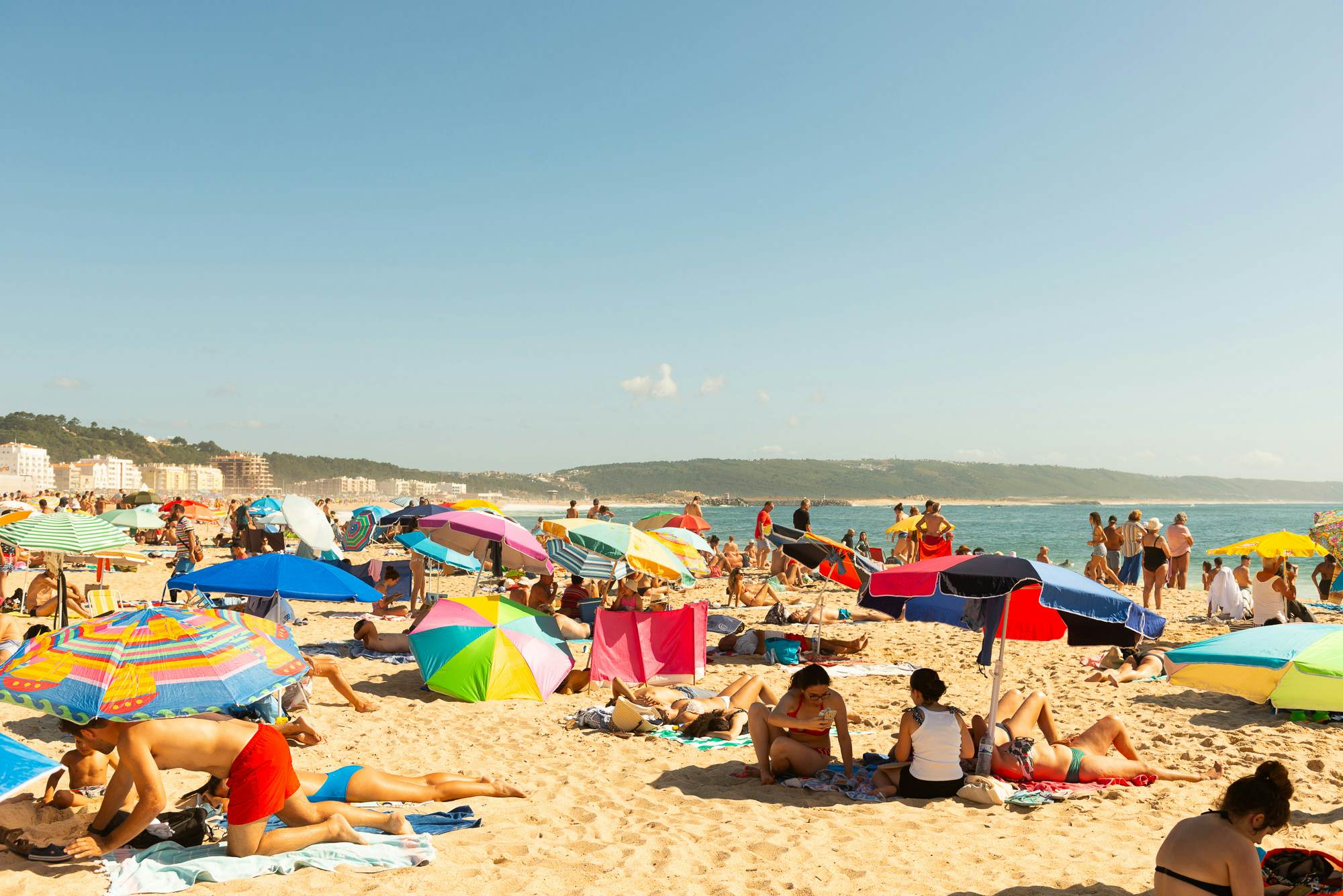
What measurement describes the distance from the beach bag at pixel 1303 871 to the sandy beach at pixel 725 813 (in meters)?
0.59

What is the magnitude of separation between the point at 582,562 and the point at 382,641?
10.1 ft

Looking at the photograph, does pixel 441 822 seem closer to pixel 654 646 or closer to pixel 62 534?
pixel 654 646

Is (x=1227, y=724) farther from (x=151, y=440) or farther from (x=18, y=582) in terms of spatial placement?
(x=151, y=440)

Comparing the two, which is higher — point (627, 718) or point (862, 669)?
point (627, 718)

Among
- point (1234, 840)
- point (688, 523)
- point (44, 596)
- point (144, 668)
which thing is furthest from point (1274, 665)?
point (688, 523)

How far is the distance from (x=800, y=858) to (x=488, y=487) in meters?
167

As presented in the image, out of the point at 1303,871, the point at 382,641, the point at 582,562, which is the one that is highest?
the point at 582,562

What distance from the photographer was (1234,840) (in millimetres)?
3232

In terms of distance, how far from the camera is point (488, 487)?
16750cm

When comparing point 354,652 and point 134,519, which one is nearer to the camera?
point 354,652

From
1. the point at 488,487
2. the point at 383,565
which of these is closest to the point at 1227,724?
the point at 383,565

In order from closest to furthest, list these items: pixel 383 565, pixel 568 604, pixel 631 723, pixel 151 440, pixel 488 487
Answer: pixel 631 723, pixel 568 604, pixel 383 565, pixel 151 440, pixel 488 487

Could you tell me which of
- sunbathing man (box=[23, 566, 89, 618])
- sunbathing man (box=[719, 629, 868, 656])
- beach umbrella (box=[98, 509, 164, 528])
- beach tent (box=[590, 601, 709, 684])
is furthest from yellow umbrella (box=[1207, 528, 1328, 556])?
beach umbrella (box=[98, 509, 164, 528])

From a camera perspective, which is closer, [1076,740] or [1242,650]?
[1242,650]
